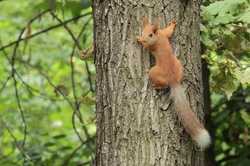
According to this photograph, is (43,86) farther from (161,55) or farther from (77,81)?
(161,55)

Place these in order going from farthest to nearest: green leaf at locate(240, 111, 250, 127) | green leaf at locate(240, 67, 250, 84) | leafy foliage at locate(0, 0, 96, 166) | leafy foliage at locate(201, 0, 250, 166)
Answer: leafy foliage at locate(0, 0, 96, 166) → green leaf at locate(240, 111, 250, 127) → leafy foliage at locate(201, 0, 250, 166) → green leaf at locate(240, 67, 250, 84)

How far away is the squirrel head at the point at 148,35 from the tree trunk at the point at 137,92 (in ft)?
0.10

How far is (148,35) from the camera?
9.14 feet

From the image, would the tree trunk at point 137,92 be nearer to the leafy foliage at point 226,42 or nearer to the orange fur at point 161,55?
the orange fur at point 161,55

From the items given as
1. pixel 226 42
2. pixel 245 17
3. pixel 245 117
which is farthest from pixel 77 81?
pixel 245 17

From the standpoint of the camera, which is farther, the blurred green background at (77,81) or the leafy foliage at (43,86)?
the leafy foliage at (43,86)

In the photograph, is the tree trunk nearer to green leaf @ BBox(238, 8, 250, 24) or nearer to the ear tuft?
the ear tuft

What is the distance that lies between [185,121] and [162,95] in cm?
15

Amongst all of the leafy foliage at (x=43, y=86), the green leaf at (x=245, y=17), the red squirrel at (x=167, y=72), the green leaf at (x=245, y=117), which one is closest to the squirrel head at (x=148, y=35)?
the red squirrel at (x=167, y=72)

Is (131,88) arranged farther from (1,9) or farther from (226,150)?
(1,9)

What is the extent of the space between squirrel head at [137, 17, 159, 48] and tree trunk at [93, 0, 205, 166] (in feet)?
0.10

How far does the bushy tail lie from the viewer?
280cm

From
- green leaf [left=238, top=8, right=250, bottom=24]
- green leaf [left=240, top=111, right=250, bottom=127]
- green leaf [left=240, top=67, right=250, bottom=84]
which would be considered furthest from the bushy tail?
green leaf [left=240, top=111, right=250, bottom=127]

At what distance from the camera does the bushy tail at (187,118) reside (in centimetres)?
280
